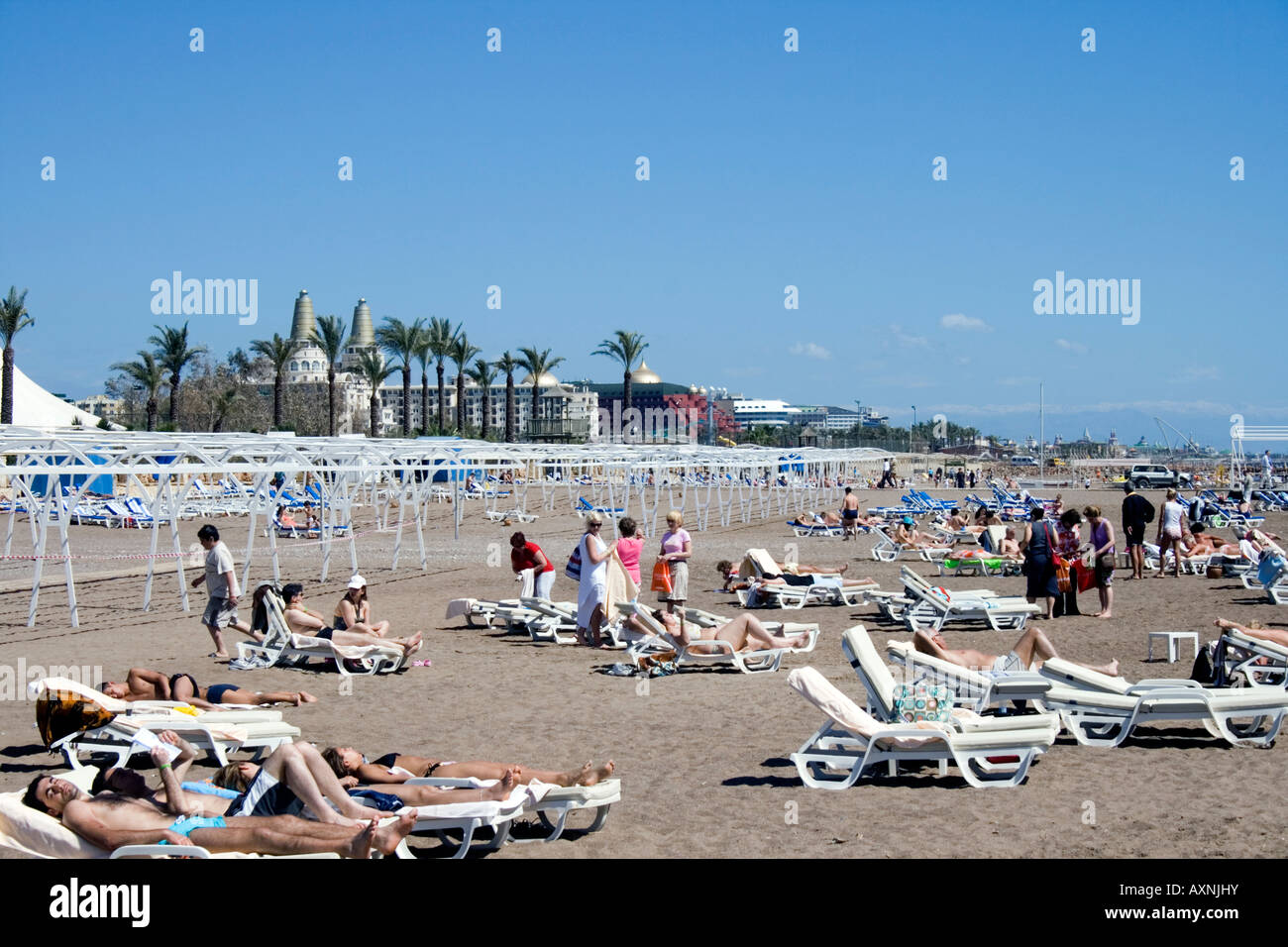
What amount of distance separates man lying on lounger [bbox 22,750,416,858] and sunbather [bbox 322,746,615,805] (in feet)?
1.86

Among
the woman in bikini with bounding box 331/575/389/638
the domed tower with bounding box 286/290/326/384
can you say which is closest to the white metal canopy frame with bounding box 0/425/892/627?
the woman in bikini with bounding box 331/575/389/638

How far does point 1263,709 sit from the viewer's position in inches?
267

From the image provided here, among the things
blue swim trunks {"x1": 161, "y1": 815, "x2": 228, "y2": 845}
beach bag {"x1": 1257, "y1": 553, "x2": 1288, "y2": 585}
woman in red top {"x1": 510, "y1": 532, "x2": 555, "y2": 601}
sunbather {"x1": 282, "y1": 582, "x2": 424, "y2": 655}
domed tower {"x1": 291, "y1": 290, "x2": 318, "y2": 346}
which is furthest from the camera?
domed tower {"x1": 291, "y1": 290, "x2": 318, "y2": 346}

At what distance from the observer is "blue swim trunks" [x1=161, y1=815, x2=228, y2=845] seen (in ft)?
15.3

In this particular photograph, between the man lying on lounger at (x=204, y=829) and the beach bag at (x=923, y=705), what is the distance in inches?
109

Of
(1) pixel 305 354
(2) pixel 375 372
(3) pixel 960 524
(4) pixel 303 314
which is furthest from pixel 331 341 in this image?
(4) pixel 303 314

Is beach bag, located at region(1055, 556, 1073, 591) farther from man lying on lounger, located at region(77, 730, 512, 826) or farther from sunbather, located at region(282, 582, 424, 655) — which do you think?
man lying on lounger, located at region(77, 730, 512, 826)

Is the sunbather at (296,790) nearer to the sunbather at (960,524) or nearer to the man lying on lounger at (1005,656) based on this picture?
the man lying on lounger at (1005,656)

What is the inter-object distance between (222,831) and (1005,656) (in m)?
4.94

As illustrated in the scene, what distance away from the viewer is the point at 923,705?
249 inches

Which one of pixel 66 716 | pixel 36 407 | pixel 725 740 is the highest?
pixel 36 407

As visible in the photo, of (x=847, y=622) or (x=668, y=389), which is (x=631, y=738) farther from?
(x=668, y=389)

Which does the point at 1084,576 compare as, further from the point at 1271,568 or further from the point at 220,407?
the point at 220,407

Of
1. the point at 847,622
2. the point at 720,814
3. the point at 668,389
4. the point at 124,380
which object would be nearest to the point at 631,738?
the point at 720,814
